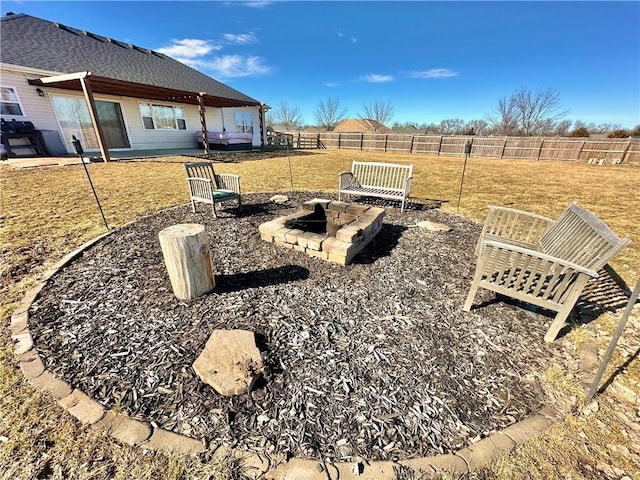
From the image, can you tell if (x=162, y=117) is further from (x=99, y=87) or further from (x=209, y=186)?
(x=209, y=186)

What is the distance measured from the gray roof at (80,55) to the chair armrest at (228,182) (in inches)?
405

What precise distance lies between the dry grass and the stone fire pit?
2.51 metres

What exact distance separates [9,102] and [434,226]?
15946 millimetres

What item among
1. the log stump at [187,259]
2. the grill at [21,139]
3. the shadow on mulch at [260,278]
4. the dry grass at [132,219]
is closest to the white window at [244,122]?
the dry grass at [132,219]

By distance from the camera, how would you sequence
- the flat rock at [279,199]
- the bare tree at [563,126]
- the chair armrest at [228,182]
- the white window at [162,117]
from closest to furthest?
the chair armrest at [228,182] < the flat rock at [279,199] < the white window at [162,117] < the bare tree at [563,126]

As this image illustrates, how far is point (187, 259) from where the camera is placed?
2871 millimetres

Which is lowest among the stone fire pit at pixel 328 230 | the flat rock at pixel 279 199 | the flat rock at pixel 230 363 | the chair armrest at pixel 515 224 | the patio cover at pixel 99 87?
the flat rock at pixel 230 363

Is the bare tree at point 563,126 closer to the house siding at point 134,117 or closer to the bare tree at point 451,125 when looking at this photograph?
the bare tree at point 451,125

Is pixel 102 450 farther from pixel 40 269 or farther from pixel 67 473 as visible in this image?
pixel 40 269

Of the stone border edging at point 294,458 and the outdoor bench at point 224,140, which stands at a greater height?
the outdoor bench at point 224,140

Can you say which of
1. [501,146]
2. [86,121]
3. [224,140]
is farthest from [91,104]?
[501,146]

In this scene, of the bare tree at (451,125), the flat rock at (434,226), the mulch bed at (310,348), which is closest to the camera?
the mulch bed at (310,348)

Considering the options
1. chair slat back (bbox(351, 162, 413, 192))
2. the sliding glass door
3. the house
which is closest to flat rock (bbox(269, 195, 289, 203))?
chair slat back (bbox(351, 162, 413, 192))

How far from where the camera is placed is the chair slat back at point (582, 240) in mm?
2334
